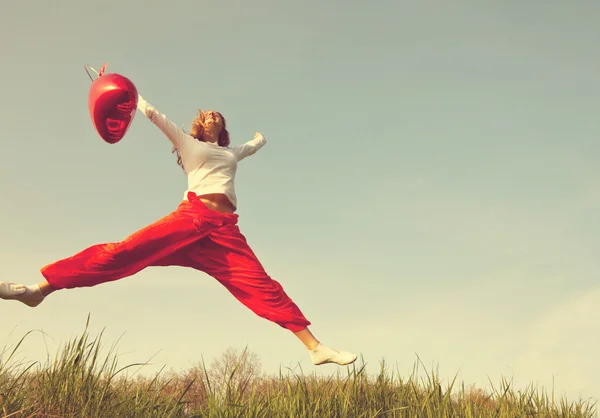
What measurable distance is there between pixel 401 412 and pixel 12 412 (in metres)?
2.88

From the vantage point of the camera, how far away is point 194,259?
16.3 ft

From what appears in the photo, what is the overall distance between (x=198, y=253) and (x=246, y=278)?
17.9 inches

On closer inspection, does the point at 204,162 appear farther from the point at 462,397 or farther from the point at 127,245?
the point at 462,397

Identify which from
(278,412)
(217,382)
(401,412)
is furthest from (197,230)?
(401,412)

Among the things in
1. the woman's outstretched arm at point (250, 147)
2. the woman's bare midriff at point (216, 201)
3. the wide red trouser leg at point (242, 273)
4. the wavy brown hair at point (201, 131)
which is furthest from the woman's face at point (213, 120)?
the wide red trouser leg at point (242, 273)

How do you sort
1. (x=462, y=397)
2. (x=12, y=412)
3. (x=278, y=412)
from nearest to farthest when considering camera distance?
(x=12, y=412) < (x=278, y=412) < (x=462, y=397)

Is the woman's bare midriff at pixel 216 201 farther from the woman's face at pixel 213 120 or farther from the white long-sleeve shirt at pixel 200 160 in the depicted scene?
the woman's face at pixel 213 120

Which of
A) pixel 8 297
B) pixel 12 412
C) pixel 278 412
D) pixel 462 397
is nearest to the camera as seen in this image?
→ pixel 12 412

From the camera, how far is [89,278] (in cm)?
472

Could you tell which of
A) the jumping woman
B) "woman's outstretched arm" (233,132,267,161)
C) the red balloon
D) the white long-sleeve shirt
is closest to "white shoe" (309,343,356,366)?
the jumping woman

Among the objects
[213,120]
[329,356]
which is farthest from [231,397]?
[213,120]

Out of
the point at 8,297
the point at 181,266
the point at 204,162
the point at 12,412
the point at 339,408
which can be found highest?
the point at 204,162

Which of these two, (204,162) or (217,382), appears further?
(204,162)

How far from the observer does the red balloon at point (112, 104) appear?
468 centimetres
